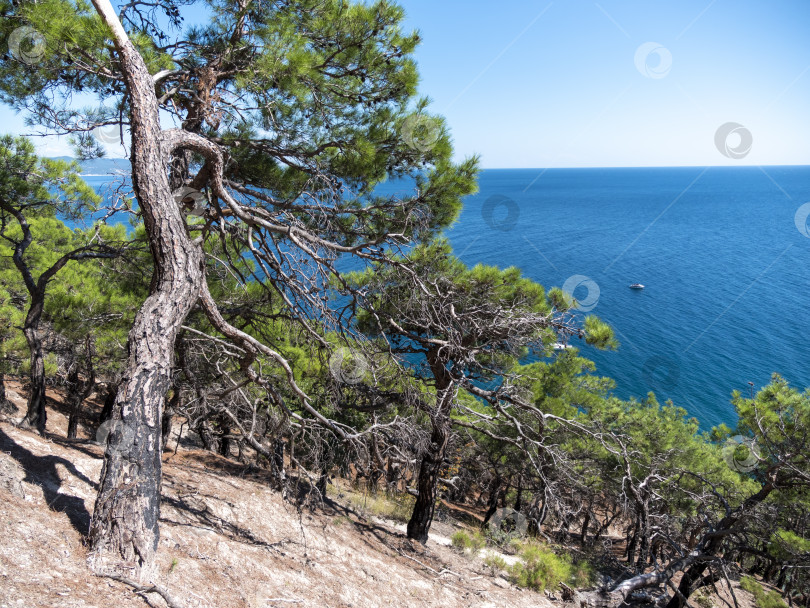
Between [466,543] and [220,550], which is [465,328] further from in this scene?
[466,543]

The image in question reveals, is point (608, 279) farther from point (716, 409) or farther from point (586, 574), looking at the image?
point (586, 574)

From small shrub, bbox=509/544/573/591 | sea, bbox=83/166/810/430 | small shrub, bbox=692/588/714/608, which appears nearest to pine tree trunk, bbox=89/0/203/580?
sea, bbox=83/166/810/430

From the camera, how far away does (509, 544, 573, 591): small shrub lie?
7.72 metres

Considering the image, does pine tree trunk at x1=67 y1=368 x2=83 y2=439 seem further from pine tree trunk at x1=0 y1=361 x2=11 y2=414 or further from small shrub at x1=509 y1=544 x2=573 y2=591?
small shrub at x1=509 y1=544 x2=573 y2=591

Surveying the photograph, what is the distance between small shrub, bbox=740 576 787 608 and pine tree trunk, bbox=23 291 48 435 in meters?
15.0

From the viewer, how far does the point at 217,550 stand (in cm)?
448

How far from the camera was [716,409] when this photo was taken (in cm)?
2956

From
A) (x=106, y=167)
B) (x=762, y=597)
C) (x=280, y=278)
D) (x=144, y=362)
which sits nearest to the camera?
(x=144, y=362)

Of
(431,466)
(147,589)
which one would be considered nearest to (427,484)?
(431,466)

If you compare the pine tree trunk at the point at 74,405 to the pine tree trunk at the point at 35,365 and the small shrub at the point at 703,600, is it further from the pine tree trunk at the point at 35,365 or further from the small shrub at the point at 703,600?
the small shrub at the point at 703,600

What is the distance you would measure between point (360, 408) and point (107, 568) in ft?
13.0

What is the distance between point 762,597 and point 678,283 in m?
46.8

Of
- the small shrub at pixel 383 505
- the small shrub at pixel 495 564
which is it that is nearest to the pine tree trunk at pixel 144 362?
the small shrub at pixel 383 505

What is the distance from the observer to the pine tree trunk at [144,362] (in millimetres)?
3275
